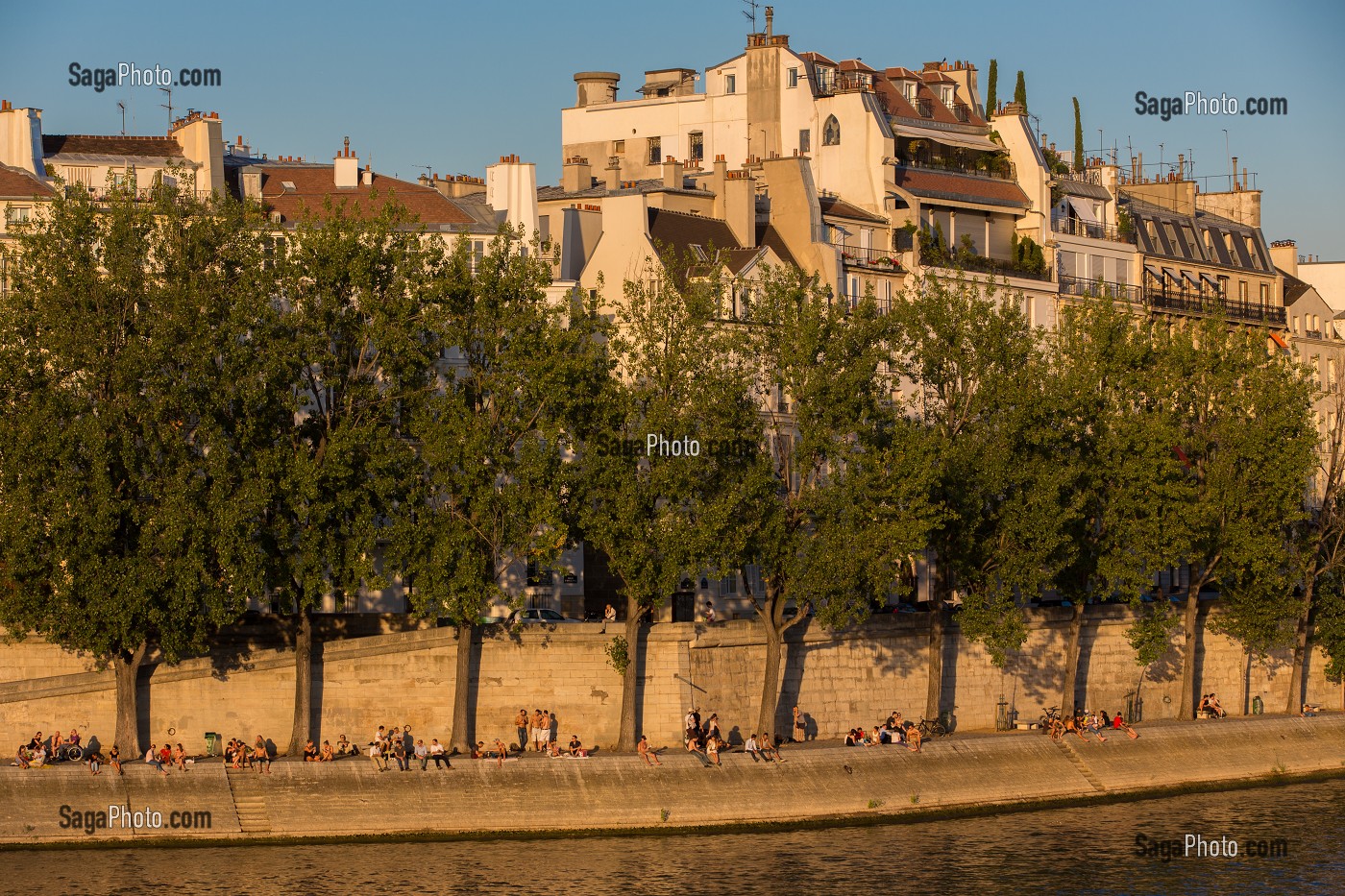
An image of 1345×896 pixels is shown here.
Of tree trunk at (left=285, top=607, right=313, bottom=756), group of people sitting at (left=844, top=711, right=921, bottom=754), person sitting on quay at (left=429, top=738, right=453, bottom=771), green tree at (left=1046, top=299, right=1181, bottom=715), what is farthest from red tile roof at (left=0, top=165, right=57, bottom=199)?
green tree at (left=1046, top=299, right=1181, bottom=715)

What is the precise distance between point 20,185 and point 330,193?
1169cm

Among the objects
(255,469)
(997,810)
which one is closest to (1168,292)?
(997,810)

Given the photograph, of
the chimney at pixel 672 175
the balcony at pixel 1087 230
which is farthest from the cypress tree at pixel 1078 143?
the chimney at pixel 672 175

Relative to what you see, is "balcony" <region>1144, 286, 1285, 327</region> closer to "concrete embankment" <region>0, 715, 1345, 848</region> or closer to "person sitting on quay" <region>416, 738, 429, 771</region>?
"concrete embankment" <region>0, 715, 1345, 848</region>

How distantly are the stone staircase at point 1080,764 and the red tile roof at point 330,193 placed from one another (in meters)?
28.2

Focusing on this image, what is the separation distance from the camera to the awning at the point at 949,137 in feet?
318

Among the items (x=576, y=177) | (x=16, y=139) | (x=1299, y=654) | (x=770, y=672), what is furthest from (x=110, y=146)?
(x=1299, y=654)

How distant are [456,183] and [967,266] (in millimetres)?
21732

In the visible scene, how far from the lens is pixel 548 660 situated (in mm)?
67000

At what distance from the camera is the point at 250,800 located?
61000mm

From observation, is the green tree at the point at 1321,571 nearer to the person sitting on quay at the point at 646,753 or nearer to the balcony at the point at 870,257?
the balcony at the point at 870,257

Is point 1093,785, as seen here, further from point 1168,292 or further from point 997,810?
point 1168,292

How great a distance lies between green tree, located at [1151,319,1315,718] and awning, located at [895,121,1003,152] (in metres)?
19.7

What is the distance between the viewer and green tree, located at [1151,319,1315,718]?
7844 cm
